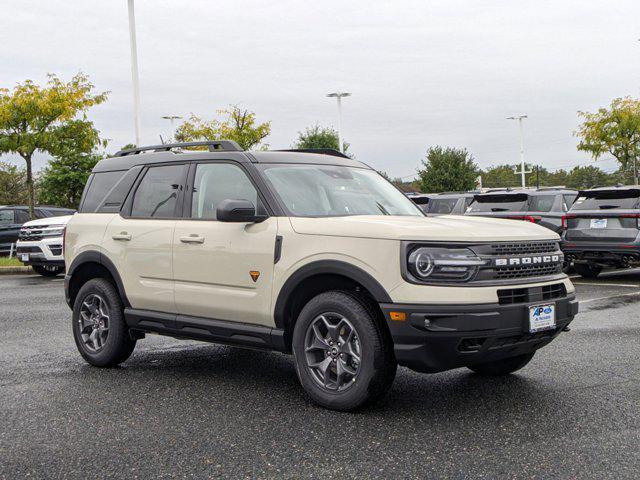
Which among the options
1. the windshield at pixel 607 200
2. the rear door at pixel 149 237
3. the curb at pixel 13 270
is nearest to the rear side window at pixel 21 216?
the curb at pixel 13 270

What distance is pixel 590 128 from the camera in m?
35.1

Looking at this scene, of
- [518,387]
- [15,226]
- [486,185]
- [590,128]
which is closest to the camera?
[518,387]

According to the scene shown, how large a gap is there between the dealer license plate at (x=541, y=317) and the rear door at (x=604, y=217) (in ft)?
29.2

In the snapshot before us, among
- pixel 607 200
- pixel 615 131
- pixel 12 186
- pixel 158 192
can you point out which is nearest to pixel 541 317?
pixel 158 192

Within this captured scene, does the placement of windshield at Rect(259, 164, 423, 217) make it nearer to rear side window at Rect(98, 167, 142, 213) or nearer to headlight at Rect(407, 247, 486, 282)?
headlight at Rect(407, 247, 486, 282)

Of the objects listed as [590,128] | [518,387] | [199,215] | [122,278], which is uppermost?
[590,128]

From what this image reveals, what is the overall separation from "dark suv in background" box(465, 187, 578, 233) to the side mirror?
10.7m

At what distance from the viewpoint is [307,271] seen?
5191mm

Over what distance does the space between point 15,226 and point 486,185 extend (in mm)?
87968

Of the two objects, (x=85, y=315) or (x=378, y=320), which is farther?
(x=85, y=315)

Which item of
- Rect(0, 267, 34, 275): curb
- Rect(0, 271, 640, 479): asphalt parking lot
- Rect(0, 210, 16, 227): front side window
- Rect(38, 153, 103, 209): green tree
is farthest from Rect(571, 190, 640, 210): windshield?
Rect(38, 153, 103, 209): green tree

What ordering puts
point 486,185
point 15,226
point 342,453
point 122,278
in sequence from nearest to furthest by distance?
point 342,453
point 122,278
point 15,226
point 486,185

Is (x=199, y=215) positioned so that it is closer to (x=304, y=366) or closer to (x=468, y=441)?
(x=304, y=366)

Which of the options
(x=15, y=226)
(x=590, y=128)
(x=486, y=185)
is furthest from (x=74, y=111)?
(x=486, y=185)
